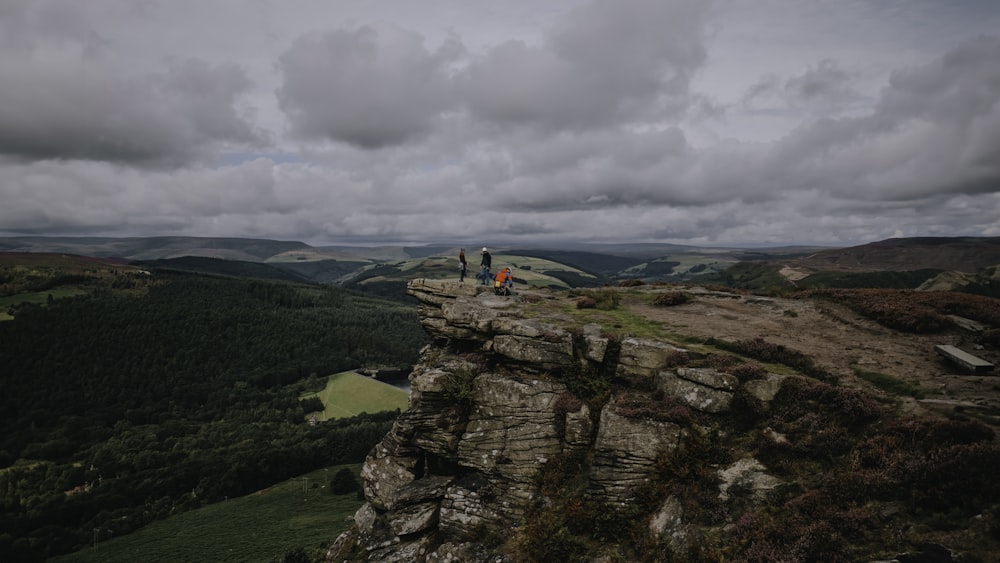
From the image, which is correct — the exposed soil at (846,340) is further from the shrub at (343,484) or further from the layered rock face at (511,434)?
the shrub at (343,484)

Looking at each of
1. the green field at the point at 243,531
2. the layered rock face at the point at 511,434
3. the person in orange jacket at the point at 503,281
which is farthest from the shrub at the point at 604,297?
the green field at the point at 243,531

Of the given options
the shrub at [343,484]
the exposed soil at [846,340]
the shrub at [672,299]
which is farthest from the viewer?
the shrub at [343,484]

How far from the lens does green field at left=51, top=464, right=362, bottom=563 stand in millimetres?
90188

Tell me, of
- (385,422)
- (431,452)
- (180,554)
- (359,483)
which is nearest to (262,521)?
(180,554)

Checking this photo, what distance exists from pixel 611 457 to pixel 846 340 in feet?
51.6

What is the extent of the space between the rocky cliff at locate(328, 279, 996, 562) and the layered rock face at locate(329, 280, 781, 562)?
0.25ft

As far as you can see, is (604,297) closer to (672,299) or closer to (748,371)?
(672,299)

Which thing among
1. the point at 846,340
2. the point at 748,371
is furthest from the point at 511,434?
the point at 846,340

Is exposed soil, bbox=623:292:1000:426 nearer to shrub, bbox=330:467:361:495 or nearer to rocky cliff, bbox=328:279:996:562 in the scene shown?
rocky cliff, bbox=328:279:996:562

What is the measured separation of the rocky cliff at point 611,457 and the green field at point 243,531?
76398 millimetres

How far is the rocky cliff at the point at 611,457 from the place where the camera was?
1405cm

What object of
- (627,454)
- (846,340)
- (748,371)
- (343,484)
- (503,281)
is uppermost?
(503,281)

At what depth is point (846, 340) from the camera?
2238 centimetres

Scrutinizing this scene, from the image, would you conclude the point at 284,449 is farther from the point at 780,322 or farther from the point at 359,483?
the point at 780,322
